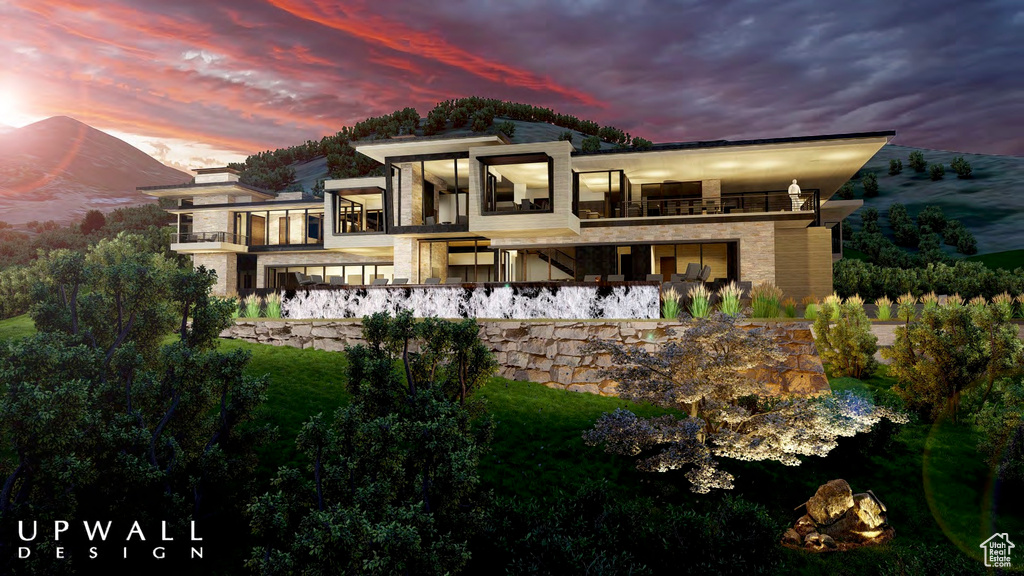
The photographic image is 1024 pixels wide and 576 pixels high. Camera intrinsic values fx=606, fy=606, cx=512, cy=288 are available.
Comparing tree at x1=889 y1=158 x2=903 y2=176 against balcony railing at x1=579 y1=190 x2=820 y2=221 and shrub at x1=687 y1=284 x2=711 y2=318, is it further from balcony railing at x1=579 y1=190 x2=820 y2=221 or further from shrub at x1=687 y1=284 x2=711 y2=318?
shrub at x1=687 y1=284 x2=711 y2=318

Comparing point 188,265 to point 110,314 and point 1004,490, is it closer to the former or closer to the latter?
point 110,314

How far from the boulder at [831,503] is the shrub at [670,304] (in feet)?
21.5

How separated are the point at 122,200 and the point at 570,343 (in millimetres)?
184810

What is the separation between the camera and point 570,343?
15.3 m

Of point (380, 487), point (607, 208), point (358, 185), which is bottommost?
point (380, 487)

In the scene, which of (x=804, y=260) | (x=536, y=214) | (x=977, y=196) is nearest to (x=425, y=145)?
(x=536, y=214)

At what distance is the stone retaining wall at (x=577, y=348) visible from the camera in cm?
1443

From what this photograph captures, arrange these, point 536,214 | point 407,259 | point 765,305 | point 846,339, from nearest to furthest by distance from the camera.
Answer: point 846,339, point 765,305, point 536,214, point 407,259

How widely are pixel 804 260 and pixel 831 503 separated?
817 inches

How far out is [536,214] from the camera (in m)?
26.6

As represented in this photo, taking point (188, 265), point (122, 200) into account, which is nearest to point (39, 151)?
point (122, 200)

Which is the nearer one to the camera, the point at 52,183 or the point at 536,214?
the point at 536,214

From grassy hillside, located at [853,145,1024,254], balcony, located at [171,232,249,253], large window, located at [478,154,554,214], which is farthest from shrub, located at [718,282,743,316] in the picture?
grassy hillside, located at [853,145,1024,254]

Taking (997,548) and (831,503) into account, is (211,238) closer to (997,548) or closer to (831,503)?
(831,503)
